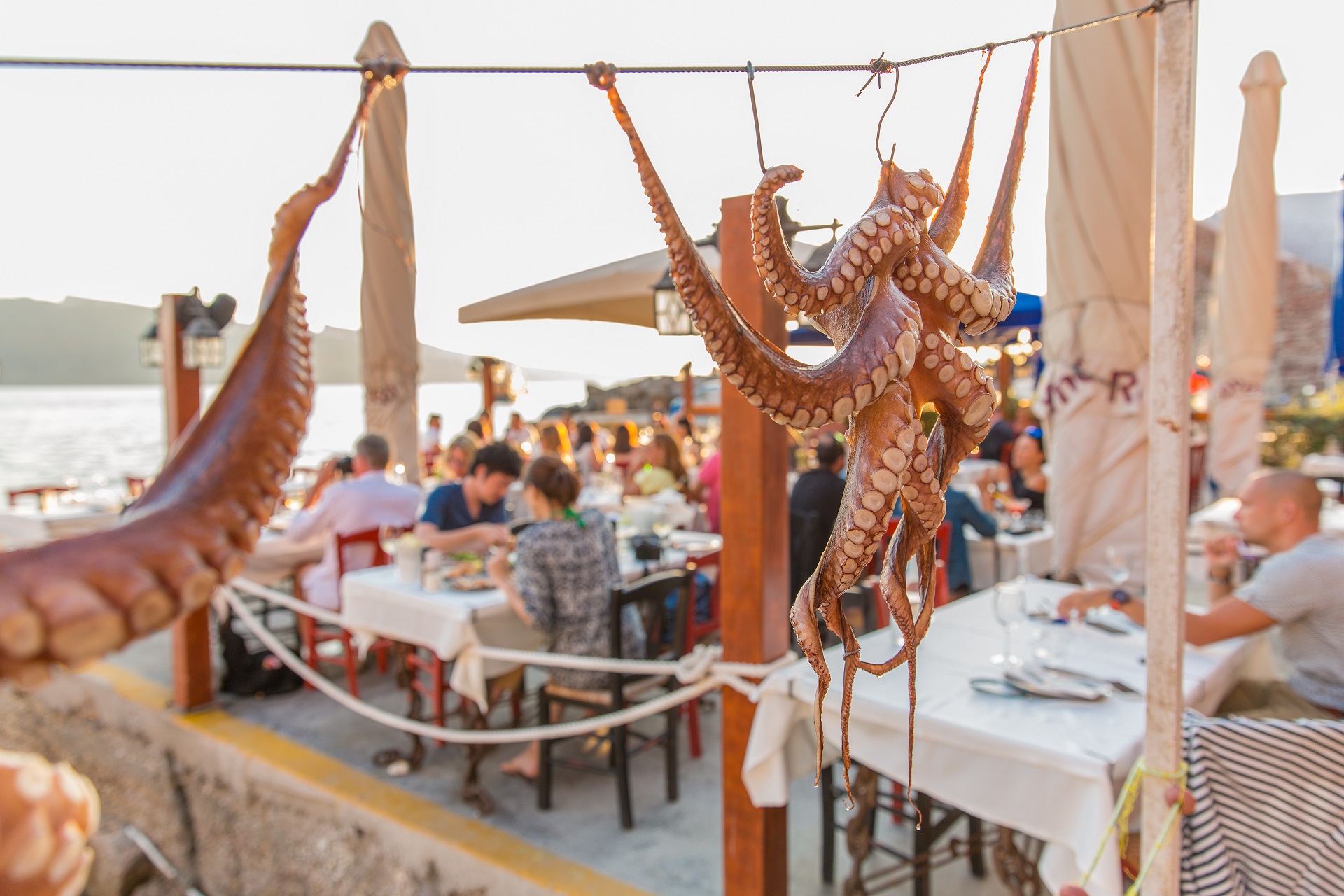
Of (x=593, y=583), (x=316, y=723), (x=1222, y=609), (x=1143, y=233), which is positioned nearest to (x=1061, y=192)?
(x=1143, y=233)

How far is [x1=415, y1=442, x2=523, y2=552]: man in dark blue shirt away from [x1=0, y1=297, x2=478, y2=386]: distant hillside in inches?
304

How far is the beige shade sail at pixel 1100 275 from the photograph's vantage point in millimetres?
3064

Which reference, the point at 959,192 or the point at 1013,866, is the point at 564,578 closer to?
the point at 1013,866

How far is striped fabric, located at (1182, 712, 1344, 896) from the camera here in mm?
2092

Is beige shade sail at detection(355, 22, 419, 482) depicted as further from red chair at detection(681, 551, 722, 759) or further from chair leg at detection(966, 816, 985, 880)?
chair leg at detection(966, 816, 985, 880)

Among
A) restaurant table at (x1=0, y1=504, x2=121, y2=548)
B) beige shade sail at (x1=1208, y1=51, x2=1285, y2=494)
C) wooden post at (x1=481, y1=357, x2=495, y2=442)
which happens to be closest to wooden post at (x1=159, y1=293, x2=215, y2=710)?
restaurant table at (x1=0, y1=504, x2=121, y2=548)

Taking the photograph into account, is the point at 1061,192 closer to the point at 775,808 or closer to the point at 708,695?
the point at 775,808

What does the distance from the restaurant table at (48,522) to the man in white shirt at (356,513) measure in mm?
2307

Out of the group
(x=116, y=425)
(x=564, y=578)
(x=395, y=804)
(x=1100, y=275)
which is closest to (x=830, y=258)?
(x=1100, y=275)

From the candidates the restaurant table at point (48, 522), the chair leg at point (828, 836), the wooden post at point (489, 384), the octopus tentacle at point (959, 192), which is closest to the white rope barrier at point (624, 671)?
the chair leg at point (828, 836)

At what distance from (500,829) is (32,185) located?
3.19 m

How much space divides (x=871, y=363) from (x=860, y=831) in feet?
9.18

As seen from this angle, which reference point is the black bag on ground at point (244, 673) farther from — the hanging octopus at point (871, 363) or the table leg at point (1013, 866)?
the hanging octopus at point (871, 363)

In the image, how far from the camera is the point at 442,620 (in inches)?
161
